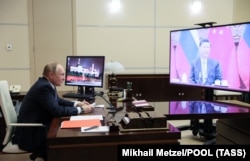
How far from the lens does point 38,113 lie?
2.55m

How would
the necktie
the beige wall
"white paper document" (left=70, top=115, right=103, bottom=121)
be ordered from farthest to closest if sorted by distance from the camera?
the beige wall
the necktie
"white paper document" (left=70, top=115, right=103, bottom=121)

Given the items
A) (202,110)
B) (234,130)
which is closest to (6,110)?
(202,110)

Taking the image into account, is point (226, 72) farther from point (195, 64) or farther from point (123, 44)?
point (123, 44)

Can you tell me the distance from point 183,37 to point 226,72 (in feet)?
2.17

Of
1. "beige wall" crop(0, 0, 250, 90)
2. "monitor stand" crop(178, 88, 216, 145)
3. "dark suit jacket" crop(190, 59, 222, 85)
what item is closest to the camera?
"dark suit jacket" crop(190, 59, 222, 85)

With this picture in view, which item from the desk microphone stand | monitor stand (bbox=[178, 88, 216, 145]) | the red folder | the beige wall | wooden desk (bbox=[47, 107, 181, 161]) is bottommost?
monitor stand (bbox=[178, 88, 216, 145])

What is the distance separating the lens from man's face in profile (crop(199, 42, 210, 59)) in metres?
2.86

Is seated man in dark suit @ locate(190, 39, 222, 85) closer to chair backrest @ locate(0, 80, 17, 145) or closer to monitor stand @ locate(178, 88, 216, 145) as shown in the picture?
monitor stand @ locate(178, 88, 216, 145)

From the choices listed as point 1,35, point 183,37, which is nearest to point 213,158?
point 183,37

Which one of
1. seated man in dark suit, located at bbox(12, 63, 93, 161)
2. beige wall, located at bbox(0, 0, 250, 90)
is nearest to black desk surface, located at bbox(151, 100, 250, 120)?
seated man in dark suit, located at bbox(12, 63, 93, 161)

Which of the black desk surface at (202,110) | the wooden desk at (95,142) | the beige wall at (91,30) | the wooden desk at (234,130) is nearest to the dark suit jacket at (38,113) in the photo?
the wooden desk at (95,142)

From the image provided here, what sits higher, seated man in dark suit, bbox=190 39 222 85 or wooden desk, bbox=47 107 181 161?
seated man in dark suit, bbox=190 39 222 85

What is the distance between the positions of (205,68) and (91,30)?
2.91 meters

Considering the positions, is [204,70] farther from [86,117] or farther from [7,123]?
[7,123]
